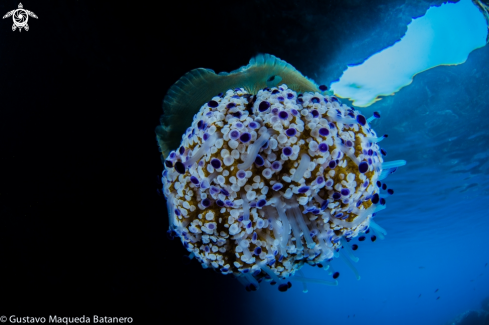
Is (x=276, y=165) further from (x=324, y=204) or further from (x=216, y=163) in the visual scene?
(x=324, y=204)

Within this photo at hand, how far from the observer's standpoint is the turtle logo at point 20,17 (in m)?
3.56

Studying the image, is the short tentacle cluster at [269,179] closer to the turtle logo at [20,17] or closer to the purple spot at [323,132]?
the purple spot at [323,132]

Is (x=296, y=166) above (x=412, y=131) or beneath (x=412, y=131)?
beneath

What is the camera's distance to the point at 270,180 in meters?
1.92

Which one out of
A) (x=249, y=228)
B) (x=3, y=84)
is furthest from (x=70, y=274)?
(x=249, y=228)

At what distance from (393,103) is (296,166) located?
8764mm

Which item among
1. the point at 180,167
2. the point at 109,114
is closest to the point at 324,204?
the point at 180,167

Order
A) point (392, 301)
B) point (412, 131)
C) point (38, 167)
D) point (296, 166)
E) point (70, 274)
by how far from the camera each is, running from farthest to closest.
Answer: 1. point (392, 301)
2. point (412, 131)
3. point (70, 274)
4. point (38, 167)
5. point (296, 166)

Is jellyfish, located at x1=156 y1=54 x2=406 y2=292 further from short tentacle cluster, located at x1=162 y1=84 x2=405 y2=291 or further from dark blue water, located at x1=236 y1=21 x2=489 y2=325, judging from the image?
dark blue water, located at x1=236 y1=21 x2=489 y2=325

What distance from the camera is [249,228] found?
2070mm

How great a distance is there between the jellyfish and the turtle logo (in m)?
3.42

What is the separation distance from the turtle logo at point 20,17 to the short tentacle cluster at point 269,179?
339 cm

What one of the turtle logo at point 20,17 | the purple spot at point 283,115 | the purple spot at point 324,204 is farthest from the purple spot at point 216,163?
the turtle logo at point 20,17

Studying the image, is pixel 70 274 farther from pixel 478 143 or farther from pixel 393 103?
pixel 478 143
